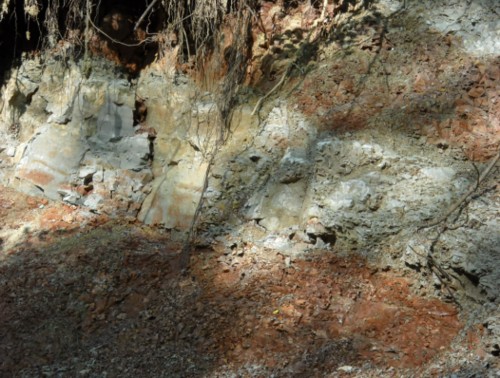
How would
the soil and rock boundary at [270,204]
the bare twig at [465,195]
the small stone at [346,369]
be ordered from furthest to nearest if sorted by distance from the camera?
the bare twig at [465,195] → the soil and rock boundary at [270,204] → the small stone at [346,369]

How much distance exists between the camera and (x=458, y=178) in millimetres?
4293

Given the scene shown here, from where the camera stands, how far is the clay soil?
3723 millimetres

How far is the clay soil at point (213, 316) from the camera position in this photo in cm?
372

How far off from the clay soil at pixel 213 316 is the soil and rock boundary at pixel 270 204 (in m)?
0.02

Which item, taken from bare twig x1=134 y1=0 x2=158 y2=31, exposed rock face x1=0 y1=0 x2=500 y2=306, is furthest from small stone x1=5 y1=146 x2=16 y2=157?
bare twig x1=134 y1=0 x2=158 y2=31

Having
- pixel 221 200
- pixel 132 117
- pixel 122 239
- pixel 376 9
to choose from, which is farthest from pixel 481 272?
pixel 132 117

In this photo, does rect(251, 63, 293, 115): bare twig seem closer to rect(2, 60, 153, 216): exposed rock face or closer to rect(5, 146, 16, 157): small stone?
rect(2, 60, 153, 216): exposed rock face

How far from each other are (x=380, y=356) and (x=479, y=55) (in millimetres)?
2962

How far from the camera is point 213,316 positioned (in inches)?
165

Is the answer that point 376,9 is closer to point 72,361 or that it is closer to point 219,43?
point 219,43

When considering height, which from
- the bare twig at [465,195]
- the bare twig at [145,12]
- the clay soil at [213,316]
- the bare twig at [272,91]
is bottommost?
the clay soil at [213,316]

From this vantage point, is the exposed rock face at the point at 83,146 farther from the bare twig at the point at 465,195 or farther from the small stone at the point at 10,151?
the bare twig at the point at 465,195

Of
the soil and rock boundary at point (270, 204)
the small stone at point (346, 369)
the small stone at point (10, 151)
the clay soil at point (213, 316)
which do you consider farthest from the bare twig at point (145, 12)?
the small stone at point (346, 369)

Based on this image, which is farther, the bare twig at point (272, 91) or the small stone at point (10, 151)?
the small stone at point (10, 151)
